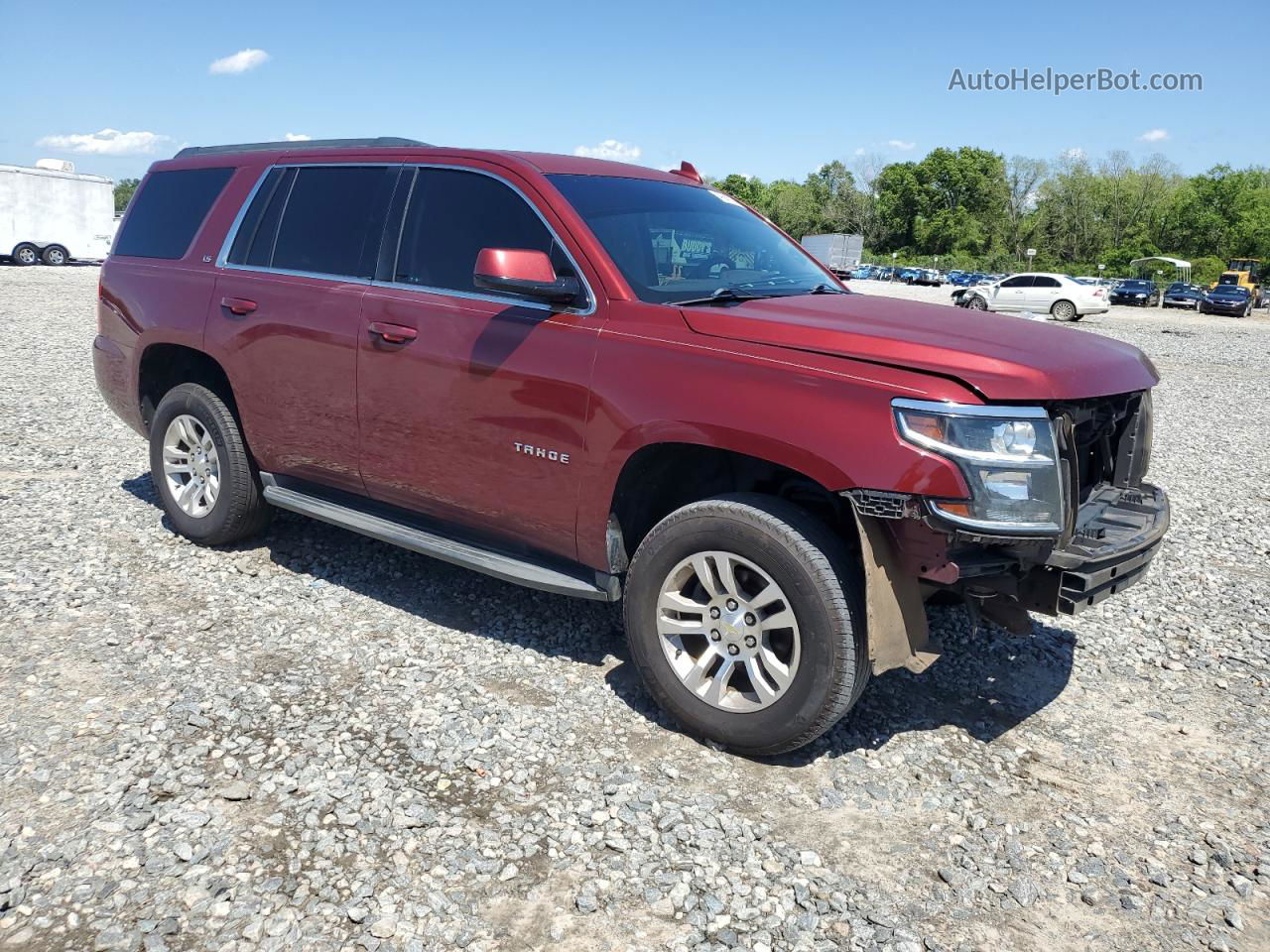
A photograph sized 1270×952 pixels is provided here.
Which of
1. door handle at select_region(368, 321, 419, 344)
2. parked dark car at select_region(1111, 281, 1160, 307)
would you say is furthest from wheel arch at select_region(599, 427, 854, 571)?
parked dark car at select_region(1111, 281, 1160, 307)

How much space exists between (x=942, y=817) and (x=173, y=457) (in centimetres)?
438

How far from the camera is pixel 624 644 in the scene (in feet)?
14.7

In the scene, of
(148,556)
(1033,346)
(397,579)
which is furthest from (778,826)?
(148,556)

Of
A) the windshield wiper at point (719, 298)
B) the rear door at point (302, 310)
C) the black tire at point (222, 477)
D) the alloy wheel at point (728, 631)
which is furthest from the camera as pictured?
the black tire at point (222, 477)

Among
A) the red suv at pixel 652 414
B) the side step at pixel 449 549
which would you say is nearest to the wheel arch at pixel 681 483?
the red suv at pixel 652 414

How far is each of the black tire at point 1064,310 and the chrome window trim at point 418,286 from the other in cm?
2948

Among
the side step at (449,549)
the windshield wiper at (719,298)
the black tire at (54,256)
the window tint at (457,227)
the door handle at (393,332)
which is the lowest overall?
the side step at (449,549)

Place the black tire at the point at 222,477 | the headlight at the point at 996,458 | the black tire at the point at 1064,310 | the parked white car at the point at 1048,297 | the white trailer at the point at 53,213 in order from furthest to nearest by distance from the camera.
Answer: the white trailer at the point at 53,213
the black tire at the point at 1064,310
the parked white car at the point at 1048,297
the black tire at the point at 222,477
the headlight at the point at 996,458

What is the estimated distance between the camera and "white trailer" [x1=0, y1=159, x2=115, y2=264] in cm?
3191

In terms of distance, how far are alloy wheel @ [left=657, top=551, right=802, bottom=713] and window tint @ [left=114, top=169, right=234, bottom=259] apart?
3.53m

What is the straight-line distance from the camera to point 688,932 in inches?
103

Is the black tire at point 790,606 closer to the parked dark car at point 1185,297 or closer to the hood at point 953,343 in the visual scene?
the hood at point 953,343

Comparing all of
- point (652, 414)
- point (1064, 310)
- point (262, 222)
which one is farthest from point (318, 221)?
point (1064, 310)

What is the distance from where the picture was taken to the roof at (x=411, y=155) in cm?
420
